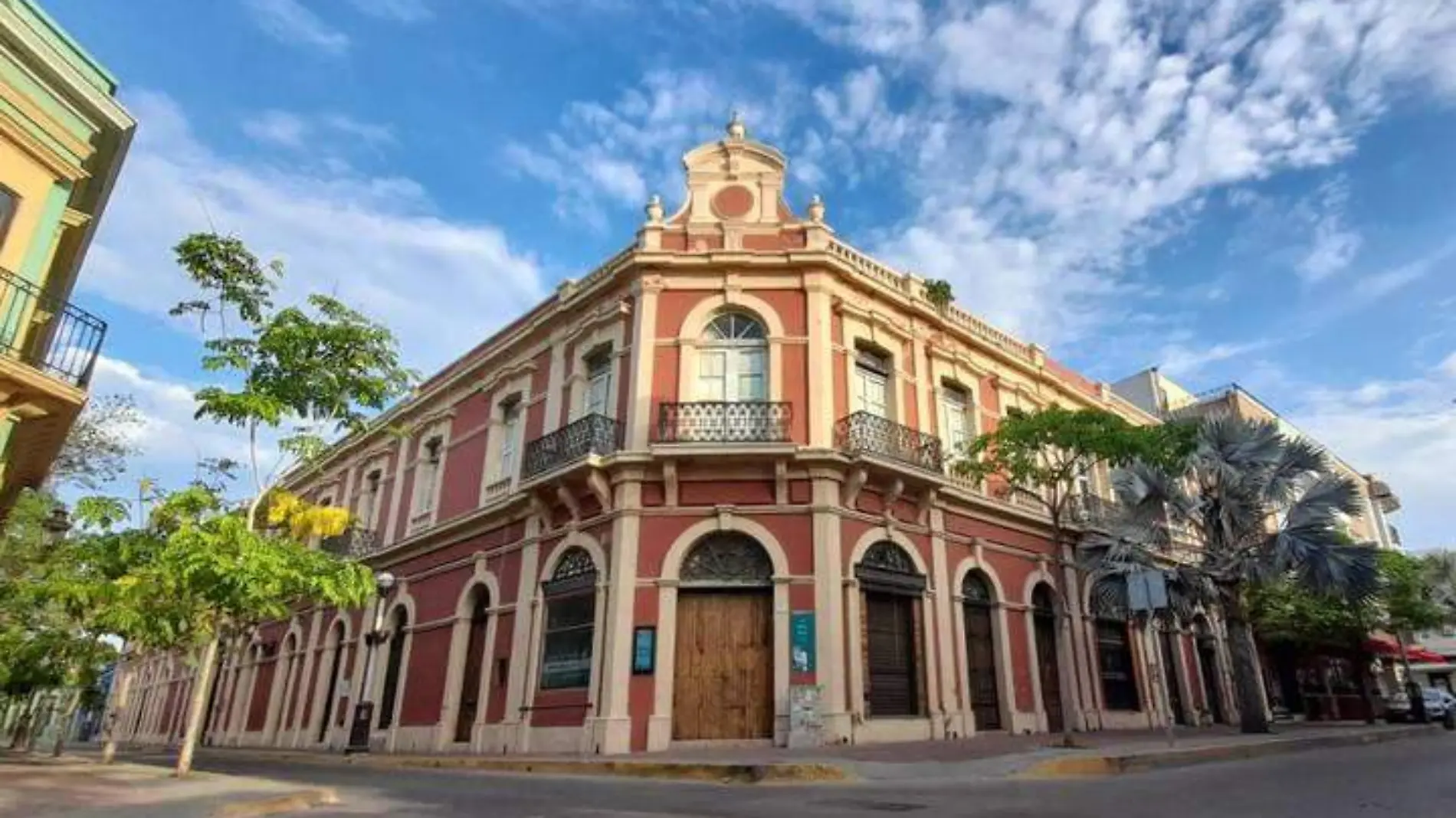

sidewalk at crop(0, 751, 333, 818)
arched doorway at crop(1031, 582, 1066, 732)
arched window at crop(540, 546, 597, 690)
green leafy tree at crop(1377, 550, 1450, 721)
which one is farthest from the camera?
green leafy tree at crop(1377, 550, 1450, 721)

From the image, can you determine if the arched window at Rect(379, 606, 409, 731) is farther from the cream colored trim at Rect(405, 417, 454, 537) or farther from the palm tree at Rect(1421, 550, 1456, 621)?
the palm tree at Rect(1421, 550, 1456, 621)

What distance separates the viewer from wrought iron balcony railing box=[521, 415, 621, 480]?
15219mm

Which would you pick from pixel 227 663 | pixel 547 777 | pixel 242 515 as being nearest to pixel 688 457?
pixel 547 777

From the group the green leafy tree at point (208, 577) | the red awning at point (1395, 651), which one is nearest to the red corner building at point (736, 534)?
the green leafy tree at point (208, 577)

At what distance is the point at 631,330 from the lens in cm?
1648

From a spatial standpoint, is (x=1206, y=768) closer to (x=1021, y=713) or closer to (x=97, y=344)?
(x=1021, y=713)

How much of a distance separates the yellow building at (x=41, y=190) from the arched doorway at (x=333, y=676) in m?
12.7

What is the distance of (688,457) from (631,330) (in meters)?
3.33

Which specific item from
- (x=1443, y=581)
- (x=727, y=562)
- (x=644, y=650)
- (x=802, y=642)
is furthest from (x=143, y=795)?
(x=1443, y=581)

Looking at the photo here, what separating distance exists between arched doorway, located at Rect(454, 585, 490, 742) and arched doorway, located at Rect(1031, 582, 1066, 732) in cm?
1142

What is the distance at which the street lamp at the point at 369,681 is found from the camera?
16297 mm

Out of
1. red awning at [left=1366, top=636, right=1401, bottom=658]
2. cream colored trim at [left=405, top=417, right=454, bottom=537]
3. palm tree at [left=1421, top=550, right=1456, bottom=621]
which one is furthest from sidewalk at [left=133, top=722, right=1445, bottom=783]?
palm tree at [left=1421, top=550, right=1456, bottom=621]

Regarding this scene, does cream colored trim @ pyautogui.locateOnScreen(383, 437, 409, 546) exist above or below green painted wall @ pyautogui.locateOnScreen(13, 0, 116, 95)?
below

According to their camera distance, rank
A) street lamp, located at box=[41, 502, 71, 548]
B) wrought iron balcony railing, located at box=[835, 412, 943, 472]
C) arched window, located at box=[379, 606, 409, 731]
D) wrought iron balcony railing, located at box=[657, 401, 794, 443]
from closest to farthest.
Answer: street lamp, located at box=[41, 502, 71, 548] < wrought iron balcony railing, located at box=[657, 401, 794, 443] < wrought iron balcony railing, located at box=[835, 412, 943, 472] < arched window, located at box=[379, 606, 409, 731]
